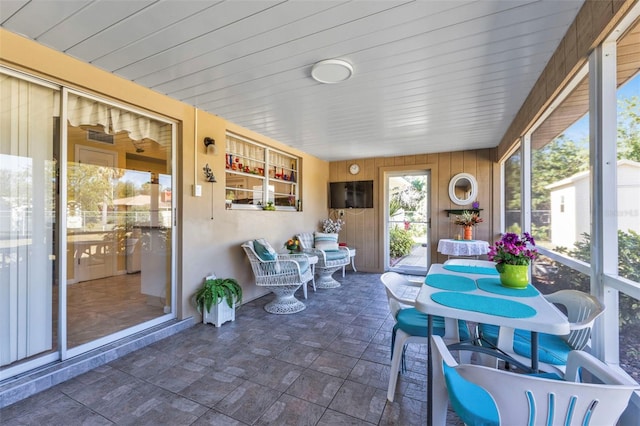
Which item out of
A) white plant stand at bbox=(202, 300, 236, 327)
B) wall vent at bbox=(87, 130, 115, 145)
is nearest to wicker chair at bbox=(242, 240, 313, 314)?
white plant stand at bbox=(202, 300, 236, 327)

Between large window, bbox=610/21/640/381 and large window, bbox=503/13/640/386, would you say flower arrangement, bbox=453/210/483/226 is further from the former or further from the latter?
large window, bbox=610/21/640/381

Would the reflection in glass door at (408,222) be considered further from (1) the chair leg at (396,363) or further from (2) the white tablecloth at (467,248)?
(1) the chair leg at (396,363)

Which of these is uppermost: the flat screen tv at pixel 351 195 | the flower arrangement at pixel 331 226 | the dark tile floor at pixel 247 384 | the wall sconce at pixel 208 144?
the wall sconce at pixel 208 144

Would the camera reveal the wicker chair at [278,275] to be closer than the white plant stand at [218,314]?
No

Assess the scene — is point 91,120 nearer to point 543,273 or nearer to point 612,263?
point 612,263

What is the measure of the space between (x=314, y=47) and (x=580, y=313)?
2.25 metres

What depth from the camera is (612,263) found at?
1360 mm

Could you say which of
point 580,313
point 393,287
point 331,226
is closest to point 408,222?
point 331,226

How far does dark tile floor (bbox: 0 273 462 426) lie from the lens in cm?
157

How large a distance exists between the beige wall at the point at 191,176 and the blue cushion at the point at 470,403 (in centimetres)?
259

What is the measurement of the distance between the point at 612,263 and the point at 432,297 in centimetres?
91

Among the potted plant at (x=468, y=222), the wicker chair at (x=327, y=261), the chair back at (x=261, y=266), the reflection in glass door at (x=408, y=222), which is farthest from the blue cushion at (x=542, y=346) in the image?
the reflection in glass door at (x=408, y=222)

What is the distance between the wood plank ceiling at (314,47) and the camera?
1491 millimetres

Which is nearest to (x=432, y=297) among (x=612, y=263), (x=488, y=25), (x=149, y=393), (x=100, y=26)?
(x=612, y=263)
